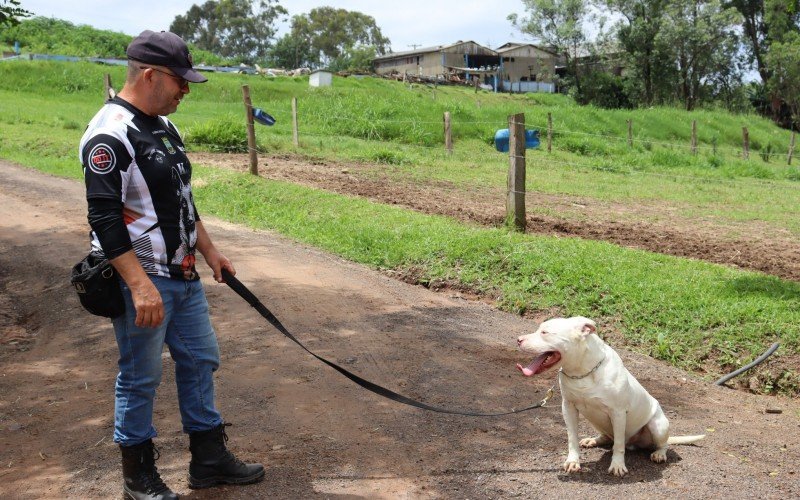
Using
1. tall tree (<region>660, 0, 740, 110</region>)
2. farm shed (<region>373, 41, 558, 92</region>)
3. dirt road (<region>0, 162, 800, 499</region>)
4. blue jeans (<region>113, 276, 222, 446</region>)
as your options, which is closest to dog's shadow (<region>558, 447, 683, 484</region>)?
dirt road (<region>0, 162, 800, 499</region>)

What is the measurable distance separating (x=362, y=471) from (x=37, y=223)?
841 centimetres

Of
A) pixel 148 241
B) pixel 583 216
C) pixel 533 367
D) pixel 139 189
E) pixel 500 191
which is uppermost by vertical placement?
pixel 139 189

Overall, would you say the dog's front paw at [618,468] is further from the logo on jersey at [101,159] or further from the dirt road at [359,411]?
the logo on jersey at [101,159]

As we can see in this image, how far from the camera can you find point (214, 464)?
151 inches

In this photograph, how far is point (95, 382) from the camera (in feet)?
17.9

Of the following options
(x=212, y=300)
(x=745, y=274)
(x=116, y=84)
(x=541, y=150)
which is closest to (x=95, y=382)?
(x=212, y=300)

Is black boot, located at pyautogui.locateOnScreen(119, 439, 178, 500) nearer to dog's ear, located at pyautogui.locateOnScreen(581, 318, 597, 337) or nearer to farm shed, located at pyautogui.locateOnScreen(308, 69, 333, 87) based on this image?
dog's ear, located at pyautogui.locateOnScreen(581, 318, 597, 337)

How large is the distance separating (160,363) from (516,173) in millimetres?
6933

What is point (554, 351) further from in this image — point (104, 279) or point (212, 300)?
point (212, 300)

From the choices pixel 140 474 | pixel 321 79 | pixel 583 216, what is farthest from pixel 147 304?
pixel 321 79

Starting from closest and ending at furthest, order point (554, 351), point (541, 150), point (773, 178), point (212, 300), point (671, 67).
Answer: point (554, 351) < point (212, 300) < point (773, 178) < point (541, 150) < point (671, 67)

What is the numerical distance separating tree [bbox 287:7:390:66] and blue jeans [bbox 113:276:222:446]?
7352 cm

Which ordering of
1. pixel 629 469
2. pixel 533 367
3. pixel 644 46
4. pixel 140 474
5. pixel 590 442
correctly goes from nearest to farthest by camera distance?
pixel 140 474 → pixel 533 367 → pixel 629 469 → pixel 590 442 → pixel 644 46

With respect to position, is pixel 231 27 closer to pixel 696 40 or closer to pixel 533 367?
pixel 696 40
